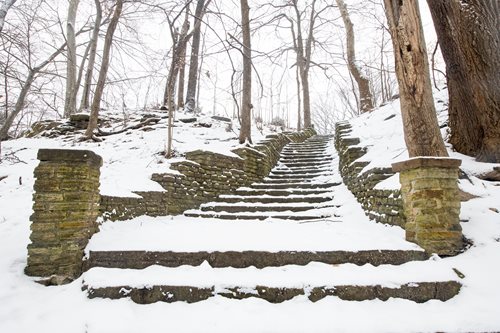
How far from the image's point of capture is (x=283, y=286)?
2.58 metres

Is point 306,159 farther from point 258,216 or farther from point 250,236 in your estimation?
point 250,236

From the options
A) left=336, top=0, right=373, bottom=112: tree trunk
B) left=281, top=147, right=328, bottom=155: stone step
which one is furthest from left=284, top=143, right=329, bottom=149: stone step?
left=336, top=0, right=373, bottom=112: tree trunk

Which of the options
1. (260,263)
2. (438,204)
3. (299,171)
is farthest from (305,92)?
(260,263)

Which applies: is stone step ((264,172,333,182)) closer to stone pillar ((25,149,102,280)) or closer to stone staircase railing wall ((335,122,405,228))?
stone staircase railing wall ((335,122,405,228))

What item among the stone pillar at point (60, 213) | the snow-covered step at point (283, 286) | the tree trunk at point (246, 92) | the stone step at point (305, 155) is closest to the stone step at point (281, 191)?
the tree trunk at point (246, 92)

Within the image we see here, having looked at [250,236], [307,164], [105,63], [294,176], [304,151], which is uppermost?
[105,63]

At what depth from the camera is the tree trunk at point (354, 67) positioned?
11484 mm

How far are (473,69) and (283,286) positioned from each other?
4.22m

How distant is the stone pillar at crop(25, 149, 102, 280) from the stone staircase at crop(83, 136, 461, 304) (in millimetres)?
213

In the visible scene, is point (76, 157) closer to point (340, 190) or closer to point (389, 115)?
point (340, 190)

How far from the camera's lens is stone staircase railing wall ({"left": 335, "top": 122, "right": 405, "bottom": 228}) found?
3480mm

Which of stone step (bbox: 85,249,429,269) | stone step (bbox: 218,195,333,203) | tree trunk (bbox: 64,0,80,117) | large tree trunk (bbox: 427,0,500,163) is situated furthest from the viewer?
tree trunk (bbox: 64,0,80,117)

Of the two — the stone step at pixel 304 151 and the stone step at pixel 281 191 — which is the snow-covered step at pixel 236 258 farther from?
the stone step at pixel 304 151

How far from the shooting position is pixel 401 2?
3326 mm
